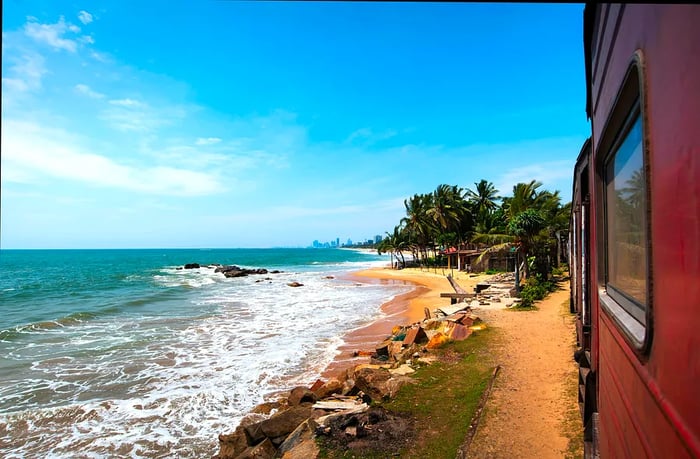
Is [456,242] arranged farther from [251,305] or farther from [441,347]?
[441,347]

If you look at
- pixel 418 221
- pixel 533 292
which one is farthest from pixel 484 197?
pixel 533 292

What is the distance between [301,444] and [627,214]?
19.3ft

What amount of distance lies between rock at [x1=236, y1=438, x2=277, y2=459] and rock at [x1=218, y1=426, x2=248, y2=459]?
0.41 meters

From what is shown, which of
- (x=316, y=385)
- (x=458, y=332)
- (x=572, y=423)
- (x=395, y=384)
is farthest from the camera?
(x=458, y=332)

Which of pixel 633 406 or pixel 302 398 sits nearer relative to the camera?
pixel 633 406

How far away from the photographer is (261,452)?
23.4 feet

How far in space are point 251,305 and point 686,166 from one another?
27.9 m

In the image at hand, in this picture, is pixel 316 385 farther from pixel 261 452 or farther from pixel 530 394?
pixel 530 394

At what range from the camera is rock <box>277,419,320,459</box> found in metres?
6.16

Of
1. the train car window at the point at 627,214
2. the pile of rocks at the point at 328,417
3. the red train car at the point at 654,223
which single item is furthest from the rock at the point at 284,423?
the train car window at the point at 627,214

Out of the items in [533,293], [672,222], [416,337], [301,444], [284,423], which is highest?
[672,222]

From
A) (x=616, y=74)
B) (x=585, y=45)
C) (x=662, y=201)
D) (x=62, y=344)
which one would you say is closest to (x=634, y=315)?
(x=662, y=201)

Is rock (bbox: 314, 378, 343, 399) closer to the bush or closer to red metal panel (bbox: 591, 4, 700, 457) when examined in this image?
red metal panel (bbox: 591, 4, 700, 457)

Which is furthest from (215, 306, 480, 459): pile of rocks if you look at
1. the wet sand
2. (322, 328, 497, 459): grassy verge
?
the wet sand
